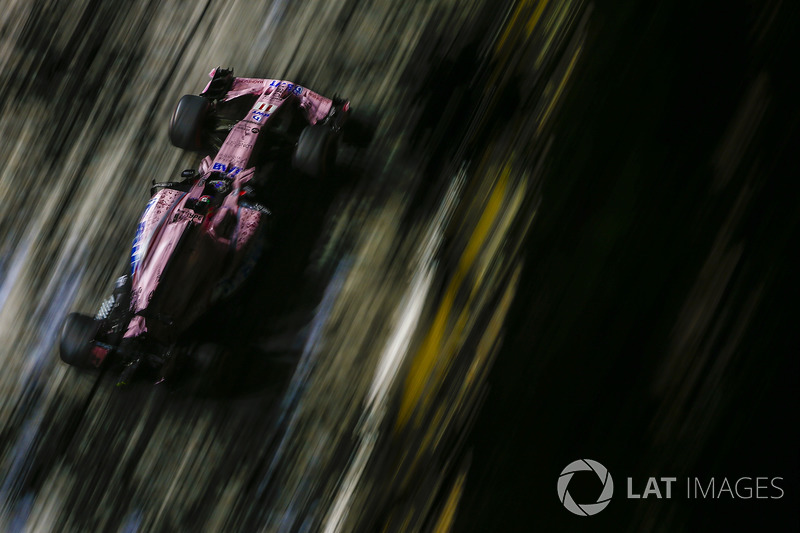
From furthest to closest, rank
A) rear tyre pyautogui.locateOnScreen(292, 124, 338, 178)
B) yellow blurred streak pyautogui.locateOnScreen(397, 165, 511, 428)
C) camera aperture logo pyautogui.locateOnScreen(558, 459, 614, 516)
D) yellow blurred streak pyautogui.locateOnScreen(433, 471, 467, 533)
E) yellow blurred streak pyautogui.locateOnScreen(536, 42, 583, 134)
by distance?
rear tyre pyautogui.locateOnScreen(292, 124, 338, 178) → yellow blurred streak pyautogui.locateOnScreen(536, 42, 583, 134) → yellow blurred streak pyautogui.locateOnScreen(397, 165, 511, 428) → yellow blurred streak pyautogui.locateOnScreen(433, 471, 467, 533) → camera aperture logo pyautogui.locateOnScreen(558, 459, 614, 516)

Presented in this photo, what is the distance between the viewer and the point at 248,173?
2.93 metres

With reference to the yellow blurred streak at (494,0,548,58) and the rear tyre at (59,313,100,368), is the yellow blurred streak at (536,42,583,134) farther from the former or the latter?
the rear tyre at (59,313,100,368)

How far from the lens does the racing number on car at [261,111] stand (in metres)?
3.07

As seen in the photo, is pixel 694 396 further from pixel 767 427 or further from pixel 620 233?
pixel 620 233

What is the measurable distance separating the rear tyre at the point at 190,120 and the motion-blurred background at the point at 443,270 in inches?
12.1

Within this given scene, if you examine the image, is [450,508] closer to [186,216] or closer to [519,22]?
[186,216]

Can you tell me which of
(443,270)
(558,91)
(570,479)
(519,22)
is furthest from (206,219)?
(519,22)

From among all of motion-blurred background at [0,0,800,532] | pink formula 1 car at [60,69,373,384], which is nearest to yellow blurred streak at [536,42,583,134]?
motion-blurred background at [0,0,800,532]

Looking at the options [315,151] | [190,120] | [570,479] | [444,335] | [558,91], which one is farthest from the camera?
[190,120]

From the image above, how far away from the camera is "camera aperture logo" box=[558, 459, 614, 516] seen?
6.66 feet

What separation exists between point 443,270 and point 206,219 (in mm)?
Answer: 1087

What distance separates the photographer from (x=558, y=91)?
113 inches

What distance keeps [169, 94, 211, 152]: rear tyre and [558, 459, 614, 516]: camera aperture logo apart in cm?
239

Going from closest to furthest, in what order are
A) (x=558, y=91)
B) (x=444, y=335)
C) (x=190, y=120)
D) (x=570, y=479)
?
(x=570, y=479)
(x=444, y=335)
(x=558, y=91)
(x=190, y=120)
